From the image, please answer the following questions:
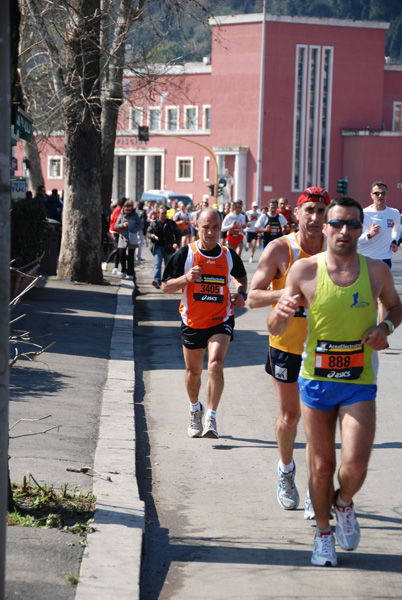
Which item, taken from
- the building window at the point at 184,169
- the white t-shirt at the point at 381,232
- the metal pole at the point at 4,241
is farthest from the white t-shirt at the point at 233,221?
the building window at the point at 184,169

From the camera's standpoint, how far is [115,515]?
210 inches

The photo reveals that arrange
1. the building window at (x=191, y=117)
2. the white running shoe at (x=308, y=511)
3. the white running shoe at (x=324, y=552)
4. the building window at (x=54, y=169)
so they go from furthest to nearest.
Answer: the building window at (x=54, y=169)
the building window at (x=191, y=117)
the white running shoe at (x=308, y=511)
the white running shoe at (x=324, y=552)

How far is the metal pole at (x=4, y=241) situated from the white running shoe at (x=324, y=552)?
5.69 ft

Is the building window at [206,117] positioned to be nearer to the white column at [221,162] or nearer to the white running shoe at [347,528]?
the white column at [221,162]

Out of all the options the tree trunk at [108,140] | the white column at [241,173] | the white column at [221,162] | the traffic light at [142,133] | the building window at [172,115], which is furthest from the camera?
the building window at [172,115]

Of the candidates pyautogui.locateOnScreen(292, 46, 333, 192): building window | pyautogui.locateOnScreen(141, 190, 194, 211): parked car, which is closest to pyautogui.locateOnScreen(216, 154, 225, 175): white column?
pyautogui.locateOnScreen(292, 46, 333, 192): building window

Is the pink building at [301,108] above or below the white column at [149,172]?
above

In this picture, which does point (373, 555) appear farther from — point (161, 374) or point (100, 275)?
point (100, 275)

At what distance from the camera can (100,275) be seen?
797 inches

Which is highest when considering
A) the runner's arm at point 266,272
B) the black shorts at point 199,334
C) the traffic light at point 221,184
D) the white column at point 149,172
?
the white column at point 149,172

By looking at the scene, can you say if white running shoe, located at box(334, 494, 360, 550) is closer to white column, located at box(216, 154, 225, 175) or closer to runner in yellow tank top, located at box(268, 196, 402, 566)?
runner in yellow tank top, located at box(268, 196, 402, 566)

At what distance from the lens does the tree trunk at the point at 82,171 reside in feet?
61.7

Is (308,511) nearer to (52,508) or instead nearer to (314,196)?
(52,508)

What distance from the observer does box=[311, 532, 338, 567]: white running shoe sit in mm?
4852
